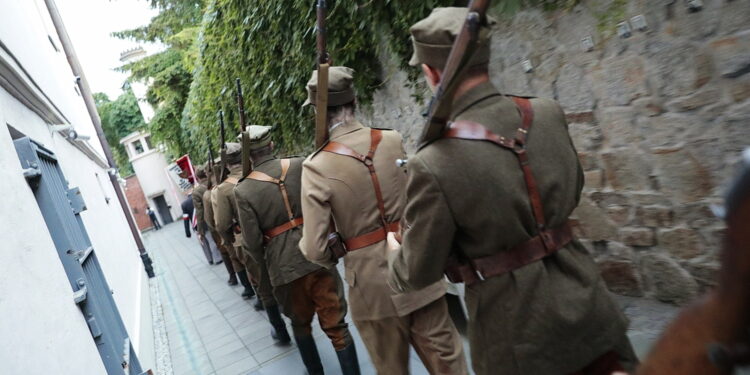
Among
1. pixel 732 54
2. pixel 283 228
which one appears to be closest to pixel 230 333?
pixel 283 228

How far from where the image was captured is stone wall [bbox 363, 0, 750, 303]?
2.43 metres

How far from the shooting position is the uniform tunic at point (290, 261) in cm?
392

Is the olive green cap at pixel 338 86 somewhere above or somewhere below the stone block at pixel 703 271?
above

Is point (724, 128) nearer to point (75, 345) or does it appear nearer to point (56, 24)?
point (75, 345)

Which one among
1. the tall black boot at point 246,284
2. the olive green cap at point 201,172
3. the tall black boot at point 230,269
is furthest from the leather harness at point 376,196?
the olive green cap at point 201,172

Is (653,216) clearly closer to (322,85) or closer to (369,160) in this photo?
(369,160)

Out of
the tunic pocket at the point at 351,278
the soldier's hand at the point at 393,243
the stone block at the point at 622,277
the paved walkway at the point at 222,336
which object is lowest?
the paved walkway at the point at 222,336

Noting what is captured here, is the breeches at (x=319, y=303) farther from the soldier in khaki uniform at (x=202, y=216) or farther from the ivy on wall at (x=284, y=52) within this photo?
the soldier in khaki uniform at (x=202, y=216)

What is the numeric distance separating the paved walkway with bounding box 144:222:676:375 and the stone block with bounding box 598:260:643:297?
0.19 ft

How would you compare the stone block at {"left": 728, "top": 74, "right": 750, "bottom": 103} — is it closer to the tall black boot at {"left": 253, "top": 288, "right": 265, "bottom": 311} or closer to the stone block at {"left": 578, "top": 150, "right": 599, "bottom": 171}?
the stone block at {"left": 578, "top": 150, "right": 599, "bottom": 171}

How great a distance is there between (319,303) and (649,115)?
8.67ft

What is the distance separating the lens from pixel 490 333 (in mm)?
1719

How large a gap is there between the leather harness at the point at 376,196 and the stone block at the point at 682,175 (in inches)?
59.3

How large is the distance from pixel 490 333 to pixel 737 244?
3.57 ft
